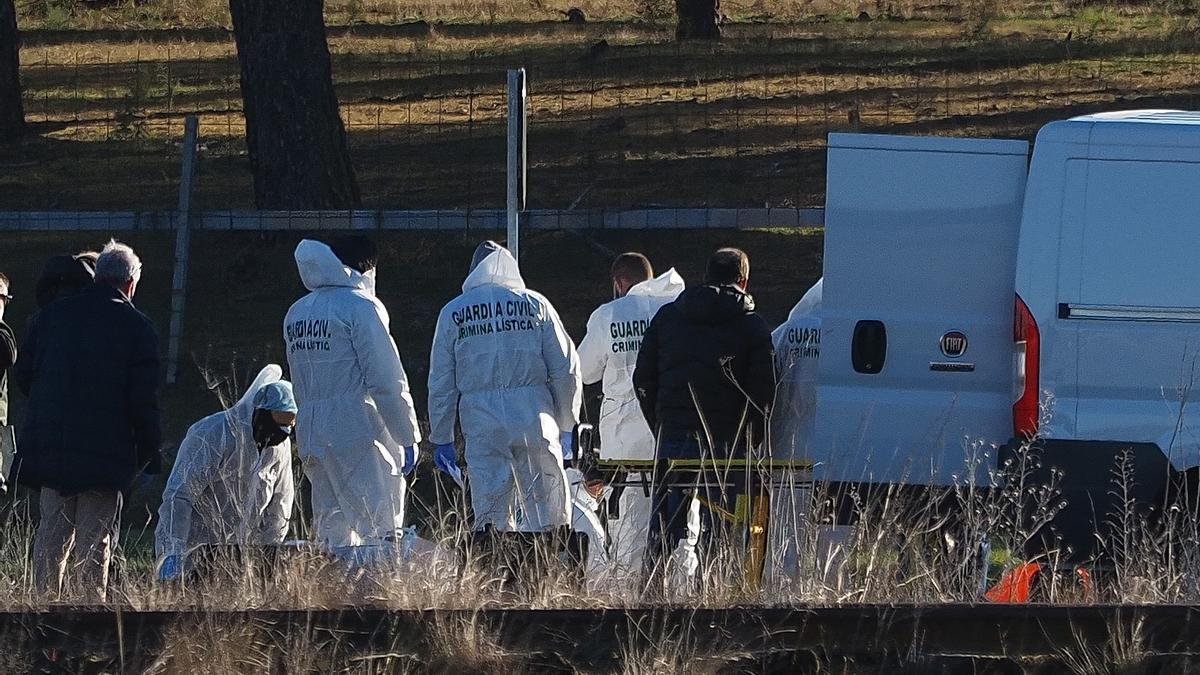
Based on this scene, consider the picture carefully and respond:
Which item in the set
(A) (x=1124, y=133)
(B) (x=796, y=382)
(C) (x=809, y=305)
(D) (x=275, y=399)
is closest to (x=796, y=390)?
(B) (x=796, y=382)

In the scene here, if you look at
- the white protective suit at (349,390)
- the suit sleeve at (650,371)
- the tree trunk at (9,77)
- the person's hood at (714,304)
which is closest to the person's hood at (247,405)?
the white protective suit at (349,390)

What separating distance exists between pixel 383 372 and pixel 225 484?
3.94ft

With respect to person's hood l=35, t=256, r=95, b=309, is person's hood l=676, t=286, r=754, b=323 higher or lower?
lower

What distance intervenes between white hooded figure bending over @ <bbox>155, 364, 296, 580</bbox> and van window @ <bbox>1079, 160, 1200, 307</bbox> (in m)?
3.18

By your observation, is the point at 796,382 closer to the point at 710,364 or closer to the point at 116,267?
the point at 710,364

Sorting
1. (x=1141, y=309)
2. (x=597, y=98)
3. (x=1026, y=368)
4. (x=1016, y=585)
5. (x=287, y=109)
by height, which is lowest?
(x=1016, y=585)

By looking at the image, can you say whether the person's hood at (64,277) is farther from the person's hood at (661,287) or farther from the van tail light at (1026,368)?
the van tail light at (1026,368)

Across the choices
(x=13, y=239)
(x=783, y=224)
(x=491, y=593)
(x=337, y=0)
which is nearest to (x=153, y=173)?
(x=13, y=239)

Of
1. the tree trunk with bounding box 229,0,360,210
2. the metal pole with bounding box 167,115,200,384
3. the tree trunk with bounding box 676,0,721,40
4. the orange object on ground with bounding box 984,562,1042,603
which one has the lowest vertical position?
the orange object on ground with bounding box 984,562,1042,603

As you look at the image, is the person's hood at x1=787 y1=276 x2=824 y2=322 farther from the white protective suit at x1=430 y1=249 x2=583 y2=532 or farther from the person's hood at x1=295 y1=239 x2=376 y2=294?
the person's hood at x1=295 y1=239 x2=376 y2=294

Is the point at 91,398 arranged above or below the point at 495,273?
below

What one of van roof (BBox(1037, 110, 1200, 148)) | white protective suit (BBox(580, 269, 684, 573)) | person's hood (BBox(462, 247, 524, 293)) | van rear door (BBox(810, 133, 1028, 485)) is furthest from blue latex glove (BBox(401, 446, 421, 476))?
van roof (BBox(1037, 110, 1200, 148))

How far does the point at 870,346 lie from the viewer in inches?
297

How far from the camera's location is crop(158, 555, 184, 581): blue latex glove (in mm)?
6758
